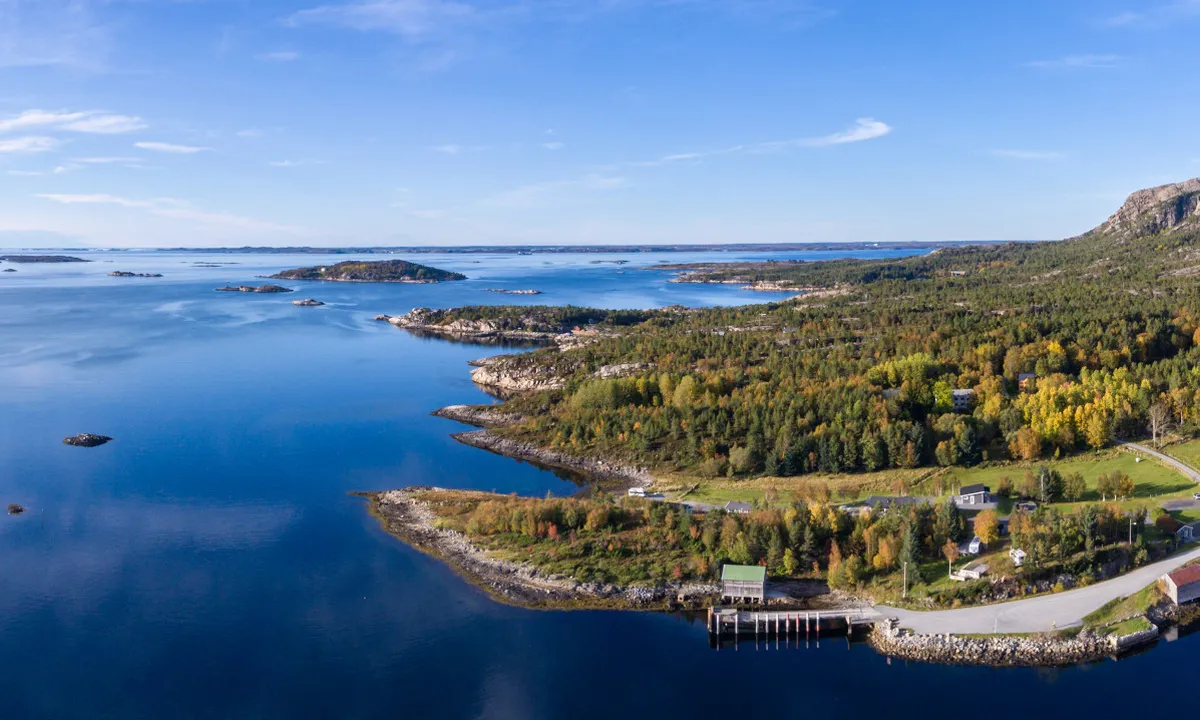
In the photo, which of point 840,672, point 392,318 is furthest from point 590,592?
point 392,318

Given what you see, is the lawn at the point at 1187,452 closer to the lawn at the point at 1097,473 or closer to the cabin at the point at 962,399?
the lawn at the point at 1097,473

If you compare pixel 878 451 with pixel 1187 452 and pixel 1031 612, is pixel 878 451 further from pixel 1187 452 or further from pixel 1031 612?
pixel 1187 452

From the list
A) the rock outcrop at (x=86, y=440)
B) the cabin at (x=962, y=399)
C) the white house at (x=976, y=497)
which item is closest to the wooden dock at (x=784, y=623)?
the white house at (x=976, y=497)

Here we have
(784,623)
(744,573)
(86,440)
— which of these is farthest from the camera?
(86,440)

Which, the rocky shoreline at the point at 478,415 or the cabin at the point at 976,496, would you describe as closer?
the cabin at the point at 976,496

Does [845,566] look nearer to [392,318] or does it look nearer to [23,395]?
[23,395]

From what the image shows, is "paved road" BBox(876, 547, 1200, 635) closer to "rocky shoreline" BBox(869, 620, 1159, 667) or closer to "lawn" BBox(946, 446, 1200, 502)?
"rocky shoreline" BBox(869, 620, 1159, 667)

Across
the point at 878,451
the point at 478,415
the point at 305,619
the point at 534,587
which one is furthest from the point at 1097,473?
the point at 478,415
